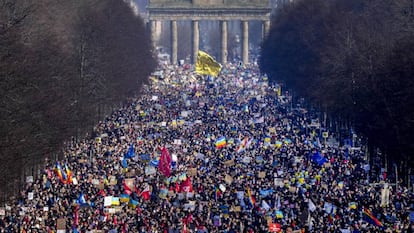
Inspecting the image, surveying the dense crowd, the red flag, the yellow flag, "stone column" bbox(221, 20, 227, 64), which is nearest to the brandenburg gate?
"stone column" bbox(221, 20, 227, 64)

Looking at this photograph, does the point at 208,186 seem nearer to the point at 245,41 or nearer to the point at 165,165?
the point at 165,165

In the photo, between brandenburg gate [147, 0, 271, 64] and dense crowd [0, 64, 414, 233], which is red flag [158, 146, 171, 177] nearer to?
dense crowd [0, 64, 414, 233]

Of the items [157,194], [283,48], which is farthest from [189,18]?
[157,194]

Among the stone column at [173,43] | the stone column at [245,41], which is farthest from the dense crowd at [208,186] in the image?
the stone column at [245,41]

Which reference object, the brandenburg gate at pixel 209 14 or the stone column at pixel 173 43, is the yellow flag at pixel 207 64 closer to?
the brandenburg gate at pixel 209 14

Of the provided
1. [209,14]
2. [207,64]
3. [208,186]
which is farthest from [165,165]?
[209,14]

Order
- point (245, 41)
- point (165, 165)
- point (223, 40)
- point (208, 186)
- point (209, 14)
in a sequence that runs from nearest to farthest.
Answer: point (208, 186), point (165, 165), point (245, 41), point (209, 14), point (223, 40)

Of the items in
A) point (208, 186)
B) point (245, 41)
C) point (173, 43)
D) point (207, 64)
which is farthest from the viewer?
point (245, 41)
